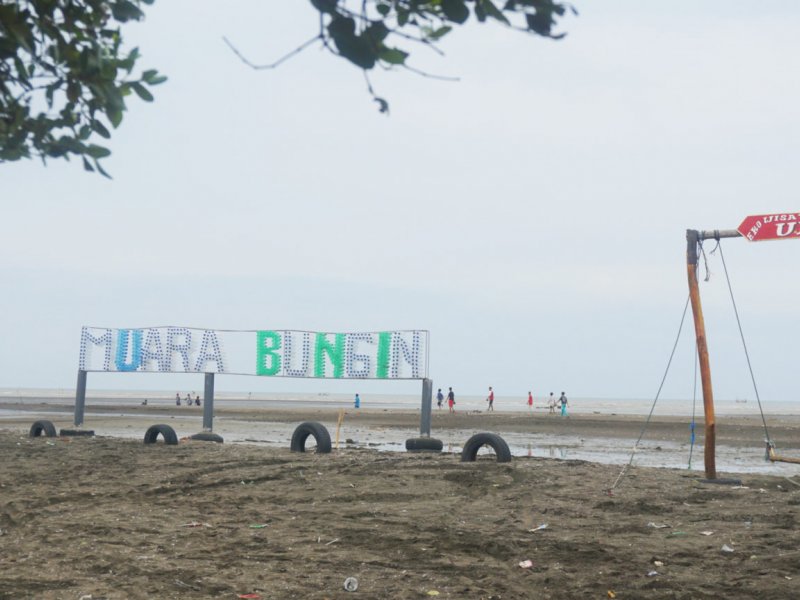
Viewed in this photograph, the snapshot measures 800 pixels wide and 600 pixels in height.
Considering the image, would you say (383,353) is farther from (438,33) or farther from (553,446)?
(438,33)

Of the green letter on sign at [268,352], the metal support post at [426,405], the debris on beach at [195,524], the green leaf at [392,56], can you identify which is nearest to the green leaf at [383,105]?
the green leaf at [392,56]

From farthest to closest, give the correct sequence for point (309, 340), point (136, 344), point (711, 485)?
point (136, 344), point (309, 340), point (711, 485)

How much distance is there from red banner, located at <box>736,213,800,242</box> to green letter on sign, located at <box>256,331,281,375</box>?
14.6 meters

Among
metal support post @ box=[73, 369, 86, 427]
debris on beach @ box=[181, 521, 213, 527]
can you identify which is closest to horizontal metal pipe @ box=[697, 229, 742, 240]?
debris on beach @ box=[181, 521, 213, 527]

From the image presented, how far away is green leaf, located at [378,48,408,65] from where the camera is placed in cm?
379

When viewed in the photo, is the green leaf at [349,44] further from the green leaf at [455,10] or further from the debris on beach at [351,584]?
the debris on beach at [351,584]

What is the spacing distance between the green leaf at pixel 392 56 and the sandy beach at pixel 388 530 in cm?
480

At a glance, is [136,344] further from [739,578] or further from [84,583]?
[739,578]

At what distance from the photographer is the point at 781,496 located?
12.3 meters

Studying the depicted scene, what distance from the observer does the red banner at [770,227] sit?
1226cm

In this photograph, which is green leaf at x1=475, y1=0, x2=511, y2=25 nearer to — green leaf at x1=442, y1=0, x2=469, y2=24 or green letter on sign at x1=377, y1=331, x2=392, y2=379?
green leaf at x1=442, y1=0, x2=469, y2=24

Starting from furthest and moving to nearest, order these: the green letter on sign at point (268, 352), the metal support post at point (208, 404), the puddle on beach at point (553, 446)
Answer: the metal support post at point (208, 404), the green letter on sign at point (268, 352), the puddle on beach at point (553, 446)

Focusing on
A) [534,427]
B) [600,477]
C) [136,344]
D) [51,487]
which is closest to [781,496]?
[600,477]

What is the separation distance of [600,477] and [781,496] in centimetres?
274
